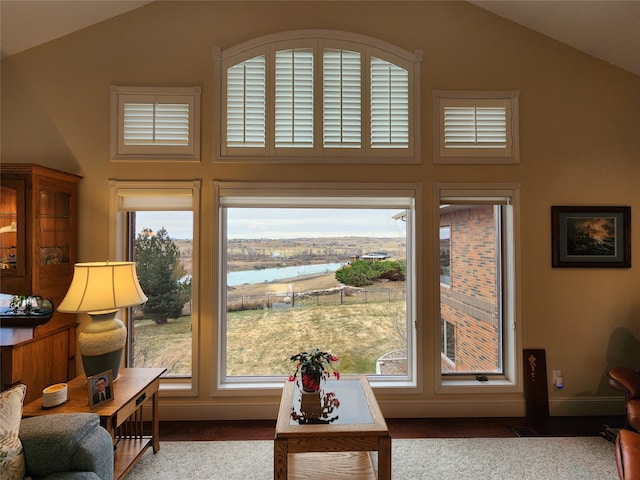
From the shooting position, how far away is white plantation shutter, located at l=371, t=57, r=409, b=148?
2.83m

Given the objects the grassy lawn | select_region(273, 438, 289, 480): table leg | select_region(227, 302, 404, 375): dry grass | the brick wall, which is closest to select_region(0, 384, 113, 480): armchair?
select_region(273, 438, 289, 480): table leg

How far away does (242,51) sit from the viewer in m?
2.79

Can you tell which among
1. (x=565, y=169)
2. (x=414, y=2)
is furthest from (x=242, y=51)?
(x=565, y=169)

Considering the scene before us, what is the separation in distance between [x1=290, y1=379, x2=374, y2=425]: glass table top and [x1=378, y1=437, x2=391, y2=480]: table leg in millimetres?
125

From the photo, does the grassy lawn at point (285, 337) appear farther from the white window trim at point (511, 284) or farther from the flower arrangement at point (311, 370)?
the flower arrangement at point (311, 370)

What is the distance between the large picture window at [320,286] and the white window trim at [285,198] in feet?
0.22

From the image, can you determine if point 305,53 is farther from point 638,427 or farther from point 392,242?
point 638,427

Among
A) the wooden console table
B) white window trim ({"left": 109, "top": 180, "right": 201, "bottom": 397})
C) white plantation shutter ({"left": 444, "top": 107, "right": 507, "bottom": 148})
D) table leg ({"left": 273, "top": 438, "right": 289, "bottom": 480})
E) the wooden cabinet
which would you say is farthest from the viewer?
white plantation shutter ({"left": 444, "top": 107, "right": 507, "bottom": 148})

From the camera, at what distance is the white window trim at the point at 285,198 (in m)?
2.77

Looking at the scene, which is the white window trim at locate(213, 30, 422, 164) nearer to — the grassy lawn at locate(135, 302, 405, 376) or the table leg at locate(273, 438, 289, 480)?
the grassy lawn at locate(135, 302, 405, 376)

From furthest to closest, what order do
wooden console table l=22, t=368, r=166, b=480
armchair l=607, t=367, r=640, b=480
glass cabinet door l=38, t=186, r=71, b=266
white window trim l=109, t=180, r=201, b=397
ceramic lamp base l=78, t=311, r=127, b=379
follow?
white window trim l=109, t=180, r=201, b=397
glass cabinet door l=38, t=186, r=71, b=266
ceramic lamp base l=78, t=311, r=127, b=379
wooden console table l=22, t=368, r=166, b=480
armchair l=607, t=367, r=640, b=480

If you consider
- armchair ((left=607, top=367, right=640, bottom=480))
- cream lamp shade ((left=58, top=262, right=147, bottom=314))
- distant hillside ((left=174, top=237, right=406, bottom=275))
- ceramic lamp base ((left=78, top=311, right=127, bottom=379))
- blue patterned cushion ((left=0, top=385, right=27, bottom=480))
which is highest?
distant hillside ((left=174, top=237, right=406, bottom=275))

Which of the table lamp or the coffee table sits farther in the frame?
the table lamp

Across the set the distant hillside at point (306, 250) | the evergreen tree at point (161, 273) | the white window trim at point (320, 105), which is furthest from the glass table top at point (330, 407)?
the white window trim at point (320, 105)
